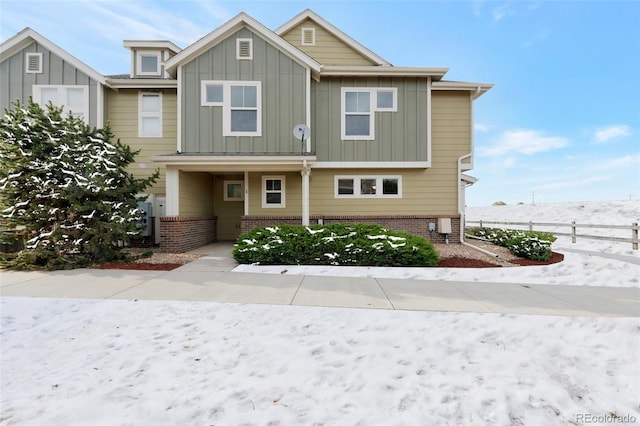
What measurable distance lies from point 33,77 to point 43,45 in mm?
1148

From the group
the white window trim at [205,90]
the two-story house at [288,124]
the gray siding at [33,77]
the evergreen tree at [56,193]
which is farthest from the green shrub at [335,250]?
the gray siding at [33,77]

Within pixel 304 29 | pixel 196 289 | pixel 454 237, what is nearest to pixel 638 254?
pixel 454 237

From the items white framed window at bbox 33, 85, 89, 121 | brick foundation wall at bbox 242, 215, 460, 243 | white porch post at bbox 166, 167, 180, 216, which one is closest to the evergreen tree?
white porch post at bbox 166, 167, 180, 216

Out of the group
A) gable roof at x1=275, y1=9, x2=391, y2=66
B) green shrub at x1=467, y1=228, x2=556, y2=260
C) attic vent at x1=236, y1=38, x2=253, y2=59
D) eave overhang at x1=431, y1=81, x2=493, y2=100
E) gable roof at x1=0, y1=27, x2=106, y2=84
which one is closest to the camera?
green shrub at x1=467, y1=228, x2=556, y2=260

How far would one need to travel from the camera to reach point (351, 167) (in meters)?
10.1

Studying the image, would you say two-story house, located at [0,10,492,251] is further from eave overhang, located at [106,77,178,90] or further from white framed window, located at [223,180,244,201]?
white framed window, located at [223,180,244,201]

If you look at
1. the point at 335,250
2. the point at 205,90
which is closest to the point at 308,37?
the point at 205,90

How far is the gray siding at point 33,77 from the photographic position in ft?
32.5

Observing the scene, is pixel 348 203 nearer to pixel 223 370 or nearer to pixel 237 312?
pixel 237 312

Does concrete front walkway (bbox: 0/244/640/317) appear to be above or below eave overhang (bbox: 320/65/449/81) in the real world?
below

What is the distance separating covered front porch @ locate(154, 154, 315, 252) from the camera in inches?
345

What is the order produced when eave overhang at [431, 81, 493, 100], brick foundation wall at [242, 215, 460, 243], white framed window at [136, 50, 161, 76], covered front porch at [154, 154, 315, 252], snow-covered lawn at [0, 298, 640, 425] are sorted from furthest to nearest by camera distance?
white framed window at [136, 50, 161, 76] → eave overhang at [431, 81, 493, 100] → brick foundation wall at [242, 215, 460, 243] → covered front porch at [154, 154, 315, 252] → snow-covered lawn at [0, 298, 640, 425]

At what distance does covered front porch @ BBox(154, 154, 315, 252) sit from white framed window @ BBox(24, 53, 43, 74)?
621 centimetres

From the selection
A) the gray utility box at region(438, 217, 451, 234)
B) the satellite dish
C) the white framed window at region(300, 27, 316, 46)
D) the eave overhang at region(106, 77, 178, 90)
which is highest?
the white framed window at region(300, 27, 316, 46)
